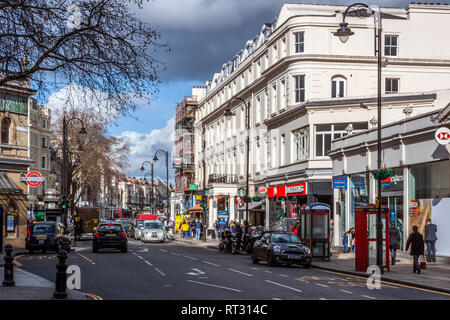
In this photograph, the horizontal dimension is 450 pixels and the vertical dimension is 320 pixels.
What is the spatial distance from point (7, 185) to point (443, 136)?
27.3 meters

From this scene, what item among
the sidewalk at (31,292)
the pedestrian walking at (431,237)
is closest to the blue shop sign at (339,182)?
the pedestrian walking at (431,237)

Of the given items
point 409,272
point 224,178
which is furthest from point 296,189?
point 409,272

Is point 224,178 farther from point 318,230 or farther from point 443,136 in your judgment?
point 443,136

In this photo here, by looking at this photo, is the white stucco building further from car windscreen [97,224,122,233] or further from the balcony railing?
car windscreen [97,224,122,233]

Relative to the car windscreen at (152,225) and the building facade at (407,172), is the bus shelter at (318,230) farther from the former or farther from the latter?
the car windscreen at (152,225)

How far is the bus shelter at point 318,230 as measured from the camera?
3159 cm

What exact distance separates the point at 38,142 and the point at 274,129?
48896 millimetres

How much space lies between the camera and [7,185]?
42844 millimetres

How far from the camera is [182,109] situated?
94312mm

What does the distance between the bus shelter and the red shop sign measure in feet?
47.2

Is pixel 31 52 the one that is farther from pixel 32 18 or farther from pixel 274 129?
pixel 274 129
